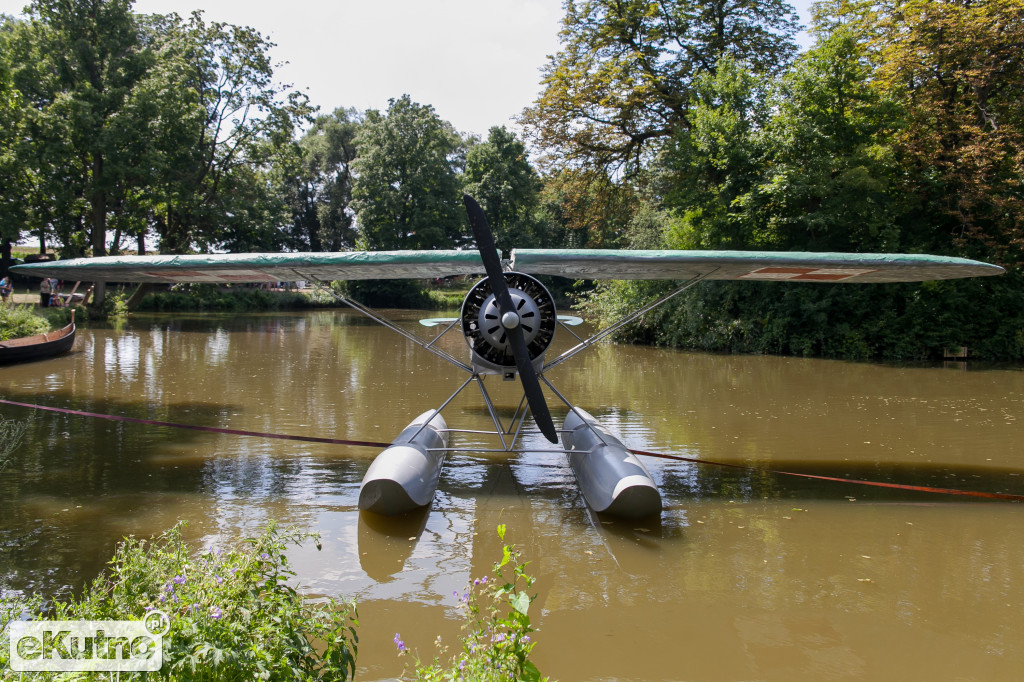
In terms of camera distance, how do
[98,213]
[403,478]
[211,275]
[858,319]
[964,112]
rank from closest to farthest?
[403,478] → [211,275] → [964,112] → [858,319] → [98,213]

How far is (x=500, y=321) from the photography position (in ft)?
22.3

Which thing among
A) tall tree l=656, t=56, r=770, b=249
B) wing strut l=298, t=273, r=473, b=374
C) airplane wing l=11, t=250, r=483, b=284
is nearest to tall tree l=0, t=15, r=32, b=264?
airplane wing l=11, t=250, r=483, b=284

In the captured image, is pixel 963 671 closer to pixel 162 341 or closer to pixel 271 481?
pixel 271 481

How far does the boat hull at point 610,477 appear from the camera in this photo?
5.84m

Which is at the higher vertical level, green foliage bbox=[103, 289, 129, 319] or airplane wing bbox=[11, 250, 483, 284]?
airplane wing bbox=[11, 250, 483, 284]

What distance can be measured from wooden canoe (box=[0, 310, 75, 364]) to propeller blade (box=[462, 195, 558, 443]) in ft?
47.6

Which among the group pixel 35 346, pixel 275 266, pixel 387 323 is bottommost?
pixel 35 346

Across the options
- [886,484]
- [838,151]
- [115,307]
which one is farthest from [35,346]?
[838,151]

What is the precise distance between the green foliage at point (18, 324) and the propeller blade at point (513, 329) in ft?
56.8

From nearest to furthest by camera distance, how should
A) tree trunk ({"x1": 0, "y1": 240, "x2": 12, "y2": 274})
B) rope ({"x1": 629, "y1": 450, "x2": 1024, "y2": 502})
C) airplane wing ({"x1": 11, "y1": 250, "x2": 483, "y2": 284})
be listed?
rope ({"x1": 629, "y1": 450, "x2": 1024, "y2": 502})
airplane wing ({"x1": 11, "y1": 250, "x2": 483, "y2": 284})
tree trunk ({"x1": 0, "y1": 240, "x2": 12, "y2": 274})

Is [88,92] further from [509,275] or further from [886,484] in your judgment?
[886,484]

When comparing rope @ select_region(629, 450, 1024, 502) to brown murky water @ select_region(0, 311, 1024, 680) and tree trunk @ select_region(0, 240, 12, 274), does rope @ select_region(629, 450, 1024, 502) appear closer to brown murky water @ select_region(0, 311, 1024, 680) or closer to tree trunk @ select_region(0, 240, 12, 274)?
brown murky water @ select_region(0, 311, 1024, 680)

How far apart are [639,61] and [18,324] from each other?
22.0 m

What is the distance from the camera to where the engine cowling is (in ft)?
22.6
